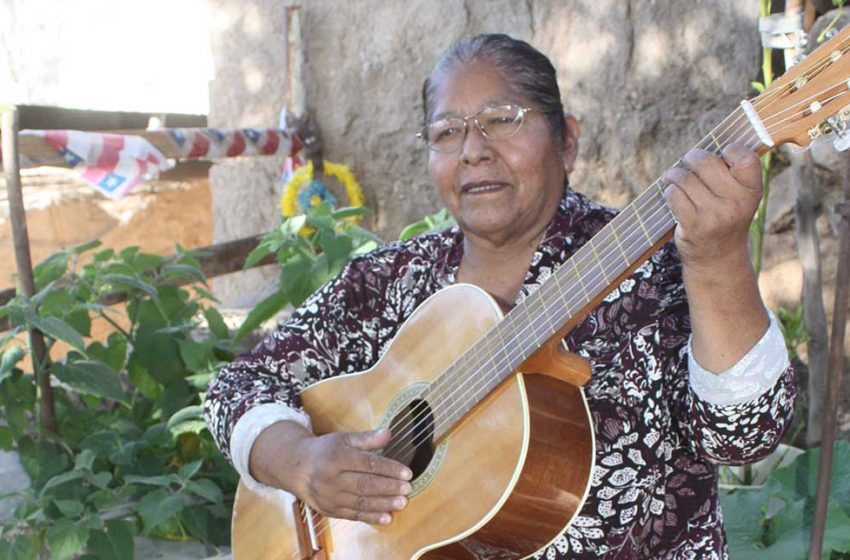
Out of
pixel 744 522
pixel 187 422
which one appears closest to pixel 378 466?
pixel 744 522

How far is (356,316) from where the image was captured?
223 cm

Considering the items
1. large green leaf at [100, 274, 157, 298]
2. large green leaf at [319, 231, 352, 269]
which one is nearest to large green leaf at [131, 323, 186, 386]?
large green leaf at [100, 274, 157, 298]

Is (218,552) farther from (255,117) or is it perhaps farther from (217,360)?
(255,117)

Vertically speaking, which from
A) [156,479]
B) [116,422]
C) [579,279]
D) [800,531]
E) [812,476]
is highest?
[116,422]

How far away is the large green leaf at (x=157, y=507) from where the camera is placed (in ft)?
9.29

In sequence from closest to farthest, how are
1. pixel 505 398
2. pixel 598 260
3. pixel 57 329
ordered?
pixel 598 260
pixel 505 398
pixel 57 329

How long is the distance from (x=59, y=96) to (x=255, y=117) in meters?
9.49

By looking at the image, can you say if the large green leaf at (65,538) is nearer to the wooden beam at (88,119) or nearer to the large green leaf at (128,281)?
the large green leaf at (128,281)

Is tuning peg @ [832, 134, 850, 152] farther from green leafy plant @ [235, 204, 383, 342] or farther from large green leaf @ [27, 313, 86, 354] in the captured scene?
large green leaf @ [27, 313, 86, 354]

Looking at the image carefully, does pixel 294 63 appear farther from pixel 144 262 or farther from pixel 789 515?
pixel 789 515

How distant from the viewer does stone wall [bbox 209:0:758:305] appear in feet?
12.2

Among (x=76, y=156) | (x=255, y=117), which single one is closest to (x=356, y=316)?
(x=76, y=156)

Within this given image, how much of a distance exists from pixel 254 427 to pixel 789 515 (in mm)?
1306

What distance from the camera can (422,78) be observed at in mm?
4797
